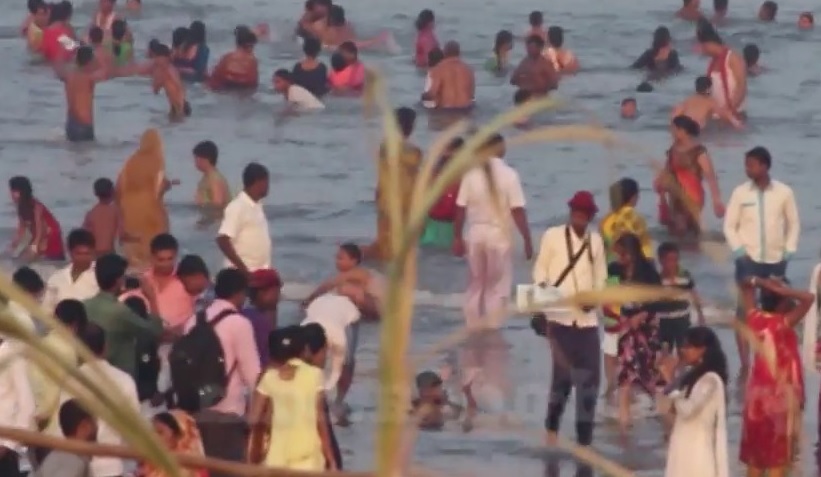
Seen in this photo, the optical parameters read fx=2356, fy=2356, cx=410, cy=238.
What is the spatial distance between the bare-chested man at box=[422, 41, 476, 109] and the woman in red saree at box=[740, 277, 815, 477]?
14176mm

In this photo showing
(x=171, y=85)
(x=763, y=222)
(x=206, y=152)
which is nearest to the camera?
(x=763, y=222)

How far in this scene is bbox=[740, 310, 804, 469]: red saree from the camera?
8820 millimetres

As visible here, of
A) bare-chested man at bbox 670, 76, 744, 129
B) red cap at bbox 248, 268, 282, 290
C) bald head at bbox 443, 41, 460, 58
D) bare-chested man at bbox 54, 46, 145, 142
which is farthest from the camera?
bald head at bbox 443, 41, 460, 58

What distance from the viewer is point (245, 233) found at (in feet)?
37.4

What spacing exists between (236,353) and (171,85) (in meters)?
16.8

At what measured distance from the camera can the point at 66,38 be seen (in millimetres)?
27344

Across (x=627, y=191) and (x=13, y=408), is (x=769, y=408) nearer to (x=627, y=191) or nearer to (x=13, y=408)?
(x=627, y=191)

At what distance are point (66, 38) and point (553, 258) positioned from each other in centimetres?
1821

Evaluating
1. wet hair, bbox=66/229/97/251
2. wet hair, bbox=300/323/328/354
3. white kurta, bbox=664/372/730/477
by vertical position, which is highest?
wet hair, bbox=66/229/97/251

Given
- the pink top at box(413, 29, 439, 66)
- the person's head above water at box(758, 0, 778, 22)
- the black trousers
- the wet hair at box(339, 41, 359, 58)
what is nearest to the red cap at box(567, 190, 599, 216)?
the black trousers

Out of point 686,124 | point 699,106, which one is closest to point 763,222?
point 686,124

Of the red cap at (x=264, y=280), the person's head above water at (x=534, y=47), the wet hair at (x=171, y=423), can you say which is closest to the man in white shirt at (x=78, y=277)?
the red cap at (x=264, y=280)

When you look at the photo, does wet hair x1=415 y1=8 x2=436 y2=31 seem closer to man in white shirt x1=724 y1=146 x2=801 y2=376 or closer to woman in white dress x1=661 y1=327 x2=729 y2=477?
man in white shirt x1=724 y1=146 x2=801 y2=376

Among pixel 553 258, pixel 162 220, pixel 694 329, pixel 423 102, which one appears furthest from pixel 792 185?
pixel 694 329
